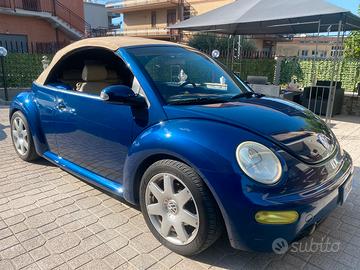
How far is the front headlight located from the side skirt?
4.05ft

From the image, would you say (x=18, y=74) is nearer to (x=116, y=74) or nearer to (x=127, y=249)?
(x=116, y=74)

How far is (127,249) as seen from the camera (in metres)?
2.40

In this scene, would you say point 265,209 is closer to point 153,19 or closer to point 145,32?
point 145,32

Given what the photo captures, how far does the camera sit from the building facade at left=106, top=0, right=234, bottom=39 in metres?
33.4

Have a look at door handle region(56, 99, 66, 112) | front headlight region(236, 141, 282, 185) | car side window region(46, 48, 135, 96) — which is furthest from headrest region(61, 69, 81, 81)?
front headlight region(236, 141, 282, 185)

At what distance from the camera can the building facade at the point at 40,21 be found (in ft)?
60.4

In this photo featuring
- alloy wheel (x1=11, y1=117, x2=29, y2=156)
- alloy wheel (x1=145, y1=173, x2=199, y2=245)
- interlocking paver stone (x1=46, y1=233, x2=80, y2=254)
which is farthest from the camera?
alloy wheel (x1=11, y1=117, x2=29, y2=156)

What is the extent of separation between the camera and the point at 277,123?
2297mm

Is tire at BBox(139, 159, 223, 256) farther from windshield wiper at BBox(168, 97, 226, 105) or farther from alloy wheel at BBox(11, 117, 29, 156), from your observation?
alloy wheel at BBox(11, 117, 29, 156)

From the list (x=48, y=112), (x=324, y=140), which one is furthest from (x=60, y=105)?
(x=324, y=140)

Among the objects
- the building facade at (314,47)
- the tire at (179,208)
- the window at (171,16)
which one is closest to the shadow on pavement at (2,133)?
the tire at (179,208)

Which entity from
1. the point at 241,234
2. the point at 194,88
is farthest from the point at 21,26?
the point at 241,234

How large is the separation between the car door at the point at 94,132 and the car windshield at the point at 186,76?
1.32 ft

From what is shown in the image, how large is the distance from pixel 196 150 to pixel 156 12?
37.8 m
